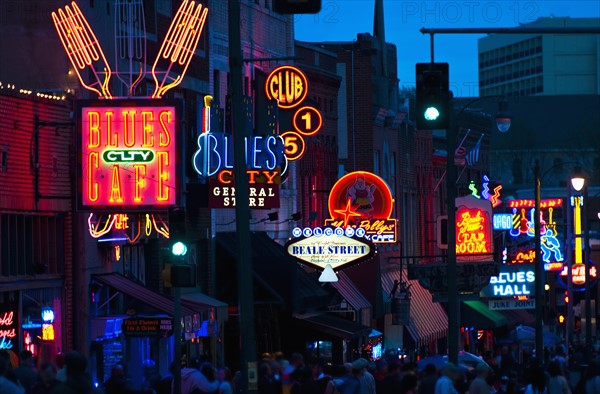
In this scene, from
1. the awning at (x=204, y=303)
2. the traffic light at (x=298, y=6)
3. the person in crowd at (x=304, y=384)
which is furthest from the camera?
the awning at (x=204, y=303)

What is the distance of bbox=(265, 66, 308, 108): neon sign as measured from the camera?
37938 millimetres

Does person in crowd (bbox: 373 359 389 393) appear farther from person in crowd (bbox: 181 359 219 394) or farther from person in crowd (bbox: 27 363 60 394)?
person in crowd (bbox: 27 363 60 394)

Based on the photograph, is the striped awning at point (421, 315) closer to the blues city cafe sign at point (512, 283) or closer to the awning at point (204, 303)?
the blues city cafe sign at point (512, 283)

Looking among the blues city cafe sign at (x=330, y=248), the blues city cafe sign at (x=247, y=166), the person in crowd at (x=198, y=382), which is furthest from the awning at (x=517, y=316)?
the person in crowd at (x=198, y=382)

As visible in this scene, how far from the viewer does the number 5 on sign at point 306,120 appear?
37750 millimetres

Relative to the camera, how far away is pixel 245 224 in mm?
20547

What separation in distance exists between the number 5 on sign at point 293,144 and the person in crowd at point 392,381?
41.6ft

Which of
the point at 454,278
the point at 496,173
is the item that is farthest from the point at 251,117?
the point at 496,173

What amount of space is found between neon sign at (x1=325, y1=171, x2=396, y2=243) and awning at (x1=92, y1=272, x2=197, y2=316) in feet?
46.6

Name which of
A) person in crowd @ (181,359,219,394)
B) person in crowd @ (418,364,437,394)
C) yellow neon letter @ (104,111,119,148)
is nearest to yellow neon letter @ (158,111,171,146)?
yellow neon letter @ (104,111,119,148)

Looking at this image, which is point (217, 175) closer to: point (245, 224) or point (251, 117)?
point (251, 117)

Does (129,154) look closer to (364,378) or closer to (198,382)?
(198,382)

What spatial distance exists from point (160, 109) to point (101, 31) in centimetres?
248

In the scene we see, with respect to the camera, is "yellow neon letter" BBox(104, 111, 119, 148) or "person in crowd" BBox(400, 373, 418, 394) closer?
"person in crowd" BBox(400, 373, 418, 394)
